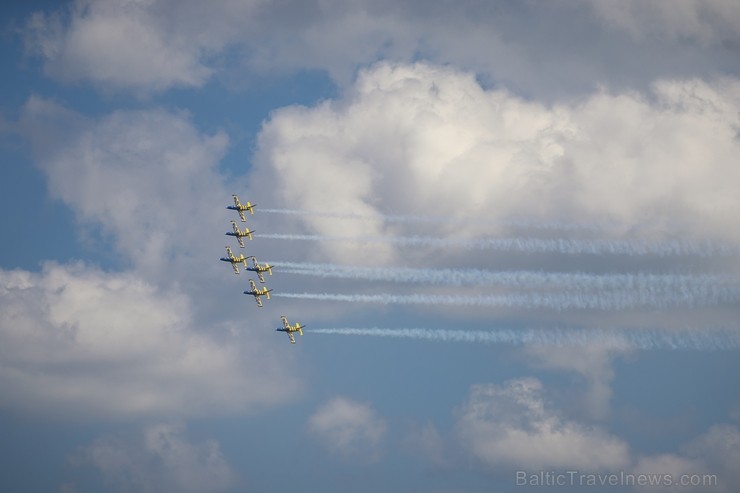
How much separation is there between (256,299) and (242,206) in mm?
12046

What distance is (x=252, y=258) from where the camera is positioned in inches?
7795

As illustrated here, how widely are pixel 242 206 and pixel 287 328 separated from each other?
16672 millimetres

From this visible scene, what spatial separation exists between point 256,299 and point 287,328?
18.1ft

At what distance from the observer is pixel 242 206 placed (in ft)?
641

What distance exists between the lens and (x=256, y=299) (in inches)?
7672

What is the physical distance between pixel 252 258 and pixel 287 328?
10885 millimetres

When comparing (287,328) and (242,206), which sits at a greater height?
(242,206)

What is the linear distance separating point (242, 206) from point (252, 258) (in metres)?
7.31

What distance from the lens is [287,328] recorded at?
636 ft

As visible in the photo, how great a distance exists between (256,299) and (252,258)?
613 cm
